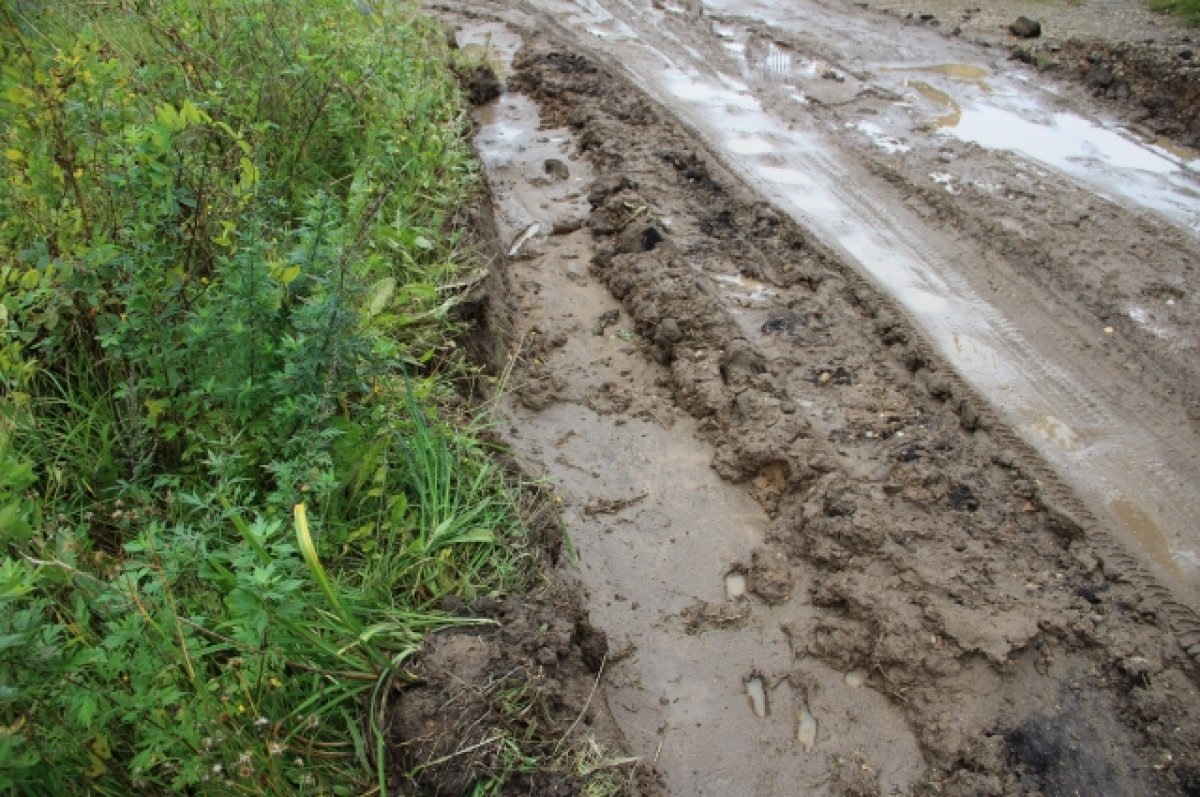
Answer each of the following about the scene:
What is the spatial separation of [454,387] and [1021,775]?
2.75 metres

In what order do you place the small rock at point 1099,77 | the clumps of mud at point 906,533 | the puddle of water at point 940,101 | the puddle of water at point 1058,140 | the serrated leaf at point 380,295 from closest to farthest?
1. the clumps of mud at point 906,533
2. the serrated leaf at point 380,295
3. the puddle of water at point 1058,140
4. the puddle of water at point 940,101
5. the small rock at point 1099,77

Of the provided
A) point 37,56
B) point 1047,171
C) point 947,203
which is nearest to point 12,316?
point 37,56

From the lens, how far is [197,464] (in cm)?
301

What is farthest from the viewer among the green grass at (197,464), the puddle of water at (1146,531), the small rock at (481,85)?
the small rock at (481,85)

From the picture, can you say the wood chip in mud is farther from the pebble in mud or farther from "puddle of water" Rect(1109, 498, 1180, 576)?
the pebble in mud

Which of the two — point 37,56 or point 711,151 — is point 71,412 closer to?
point 37,56

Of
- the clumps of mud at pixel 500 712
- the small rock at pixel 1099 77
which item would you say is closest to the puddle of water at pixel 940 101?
the small rock at pixel 1099 77

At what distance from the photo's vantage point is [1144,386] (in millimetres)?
4453

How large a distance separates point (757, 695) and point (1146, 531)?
1.89 meters

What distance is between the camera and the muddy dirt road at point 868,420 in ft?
10.5

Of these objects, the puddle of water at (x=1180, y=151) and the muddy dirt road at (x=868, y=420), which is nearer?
the muddy dirt road at (x=868, y=420)

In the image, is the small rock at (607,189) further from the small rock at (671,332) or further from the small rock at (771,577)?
the small rock at (771,577)

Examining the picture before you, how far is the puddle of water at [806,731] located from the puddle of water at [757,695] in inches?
4.9

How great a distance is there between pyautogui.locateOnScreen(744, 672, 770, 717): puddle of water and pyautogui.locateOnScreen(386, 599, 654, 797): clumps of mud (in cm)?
53
